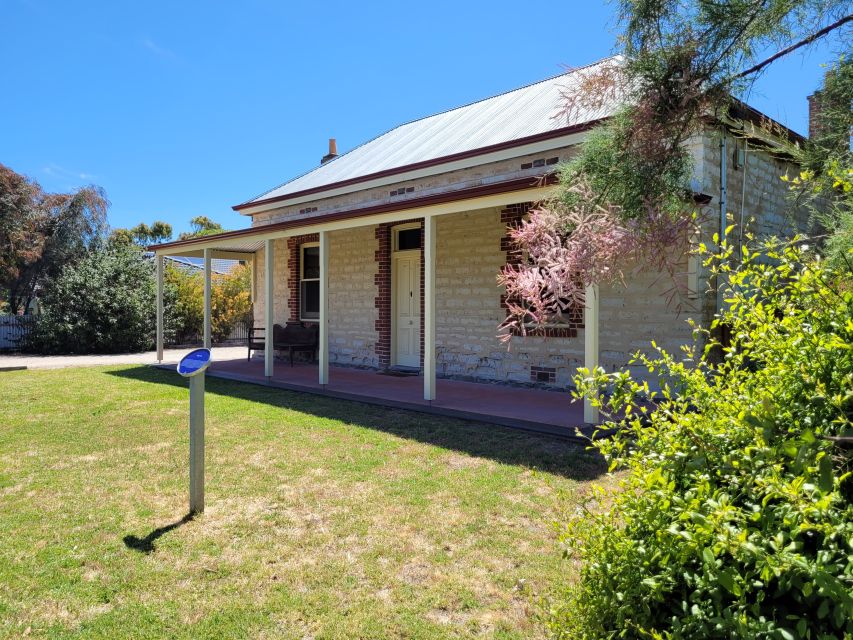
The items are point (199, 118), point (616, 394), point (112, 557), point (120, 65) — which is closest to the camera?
point (616, 394)

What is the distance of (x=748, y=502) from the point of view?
1.60 m

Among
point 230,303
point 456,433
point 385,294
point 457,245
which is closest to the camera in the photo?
point 456,433

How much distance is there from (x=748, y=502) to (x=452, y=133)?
11.9 meters

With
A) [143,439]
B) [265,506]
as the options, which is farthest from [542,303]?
[143,439]

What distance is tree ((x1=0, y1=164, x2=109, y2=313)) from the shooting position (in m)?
19.8

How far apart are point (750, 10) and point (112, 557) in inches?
205

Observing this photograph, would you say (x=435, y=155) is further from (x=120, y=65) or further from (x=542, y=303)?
(x=120, y=65)

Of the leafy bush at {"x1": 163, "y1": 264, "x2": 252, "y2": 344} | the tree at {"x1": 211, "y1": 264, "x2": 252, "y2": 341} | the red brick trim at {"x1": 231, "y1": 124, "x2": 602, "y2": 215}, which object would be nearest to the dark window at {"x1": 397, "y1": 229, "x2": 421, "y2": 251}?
the red brick trim at {"x1": 231, "y1": 124, "x2": 602, "y2": 215}

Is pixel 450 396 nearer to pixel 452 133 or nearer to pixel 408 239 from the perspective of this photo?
pixel 408 239

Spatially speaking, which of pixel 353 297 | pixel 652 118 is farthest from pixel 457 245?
pixel 652 118

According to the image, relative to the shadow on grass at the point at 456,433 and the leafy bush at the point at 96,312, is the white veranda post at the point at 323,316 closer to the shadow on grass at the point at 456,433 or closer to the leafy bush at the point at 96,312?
the shadow on grass at the point at 456,433

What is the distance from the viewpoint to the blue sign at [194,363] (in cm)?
417

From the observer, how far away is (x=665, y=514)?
66.1 inches

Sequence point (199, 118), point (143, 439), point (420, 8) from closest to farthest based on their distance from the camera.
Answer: point (143, 439) → point (420, 8) → point (199, 118)
